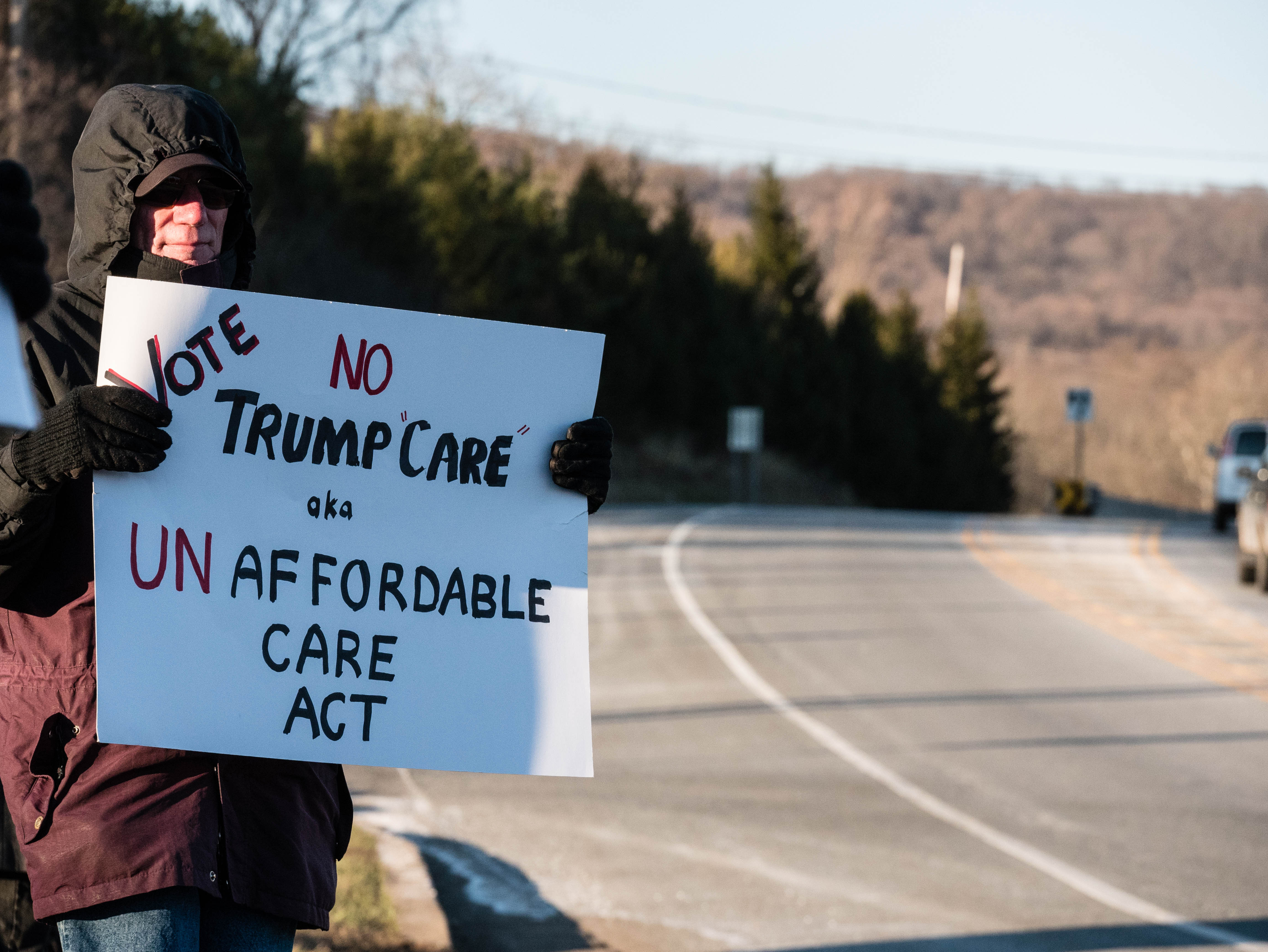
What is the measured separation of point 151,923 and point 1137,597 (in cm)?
1711

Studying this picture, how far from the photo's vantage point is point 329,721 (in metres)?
2.48

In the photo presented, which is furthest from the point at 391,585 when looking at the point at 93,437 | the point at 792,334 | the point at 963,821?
the point at 792,334

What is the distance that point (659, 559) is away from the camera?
66.3 ft

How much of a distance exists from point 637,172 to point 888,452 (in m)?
13.4

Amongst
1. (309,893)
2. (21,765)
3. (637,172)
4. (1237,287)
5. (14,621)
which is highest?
(1237,287)

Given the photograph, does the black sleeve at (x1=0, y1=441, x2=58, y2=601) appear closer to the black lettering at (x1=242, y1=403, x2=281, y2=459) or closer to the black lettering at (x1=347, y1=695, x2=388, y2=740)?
the black lettering at (x1=242, y1=403, x2=281, y2=459)

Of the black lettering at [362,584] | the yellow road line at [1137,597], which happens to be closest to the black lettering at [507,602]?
the black lettering at [362,584]

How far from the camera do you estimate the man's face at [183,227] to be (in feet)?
8.00

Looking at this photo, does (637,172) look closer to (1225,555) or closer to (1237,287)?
(1225,555)

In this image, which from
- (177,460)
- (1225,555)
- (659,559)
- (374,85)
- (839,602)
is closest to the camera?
(177,460)

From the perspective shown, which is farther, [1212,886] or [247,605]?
[1212,886]

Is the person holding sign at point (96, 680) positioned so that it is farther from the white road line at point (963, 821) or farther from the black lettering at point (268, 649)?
the white road line at point (963, 821)

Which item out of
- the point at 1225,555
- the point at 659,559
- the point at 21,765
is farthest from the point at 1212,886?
the point at 1225,555

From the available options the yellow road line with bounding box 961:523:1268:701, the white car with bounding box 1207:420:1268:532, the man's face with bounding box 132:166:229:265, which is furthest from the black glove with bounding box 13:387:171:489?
the white car with bounding box 1207:420:1268:532
